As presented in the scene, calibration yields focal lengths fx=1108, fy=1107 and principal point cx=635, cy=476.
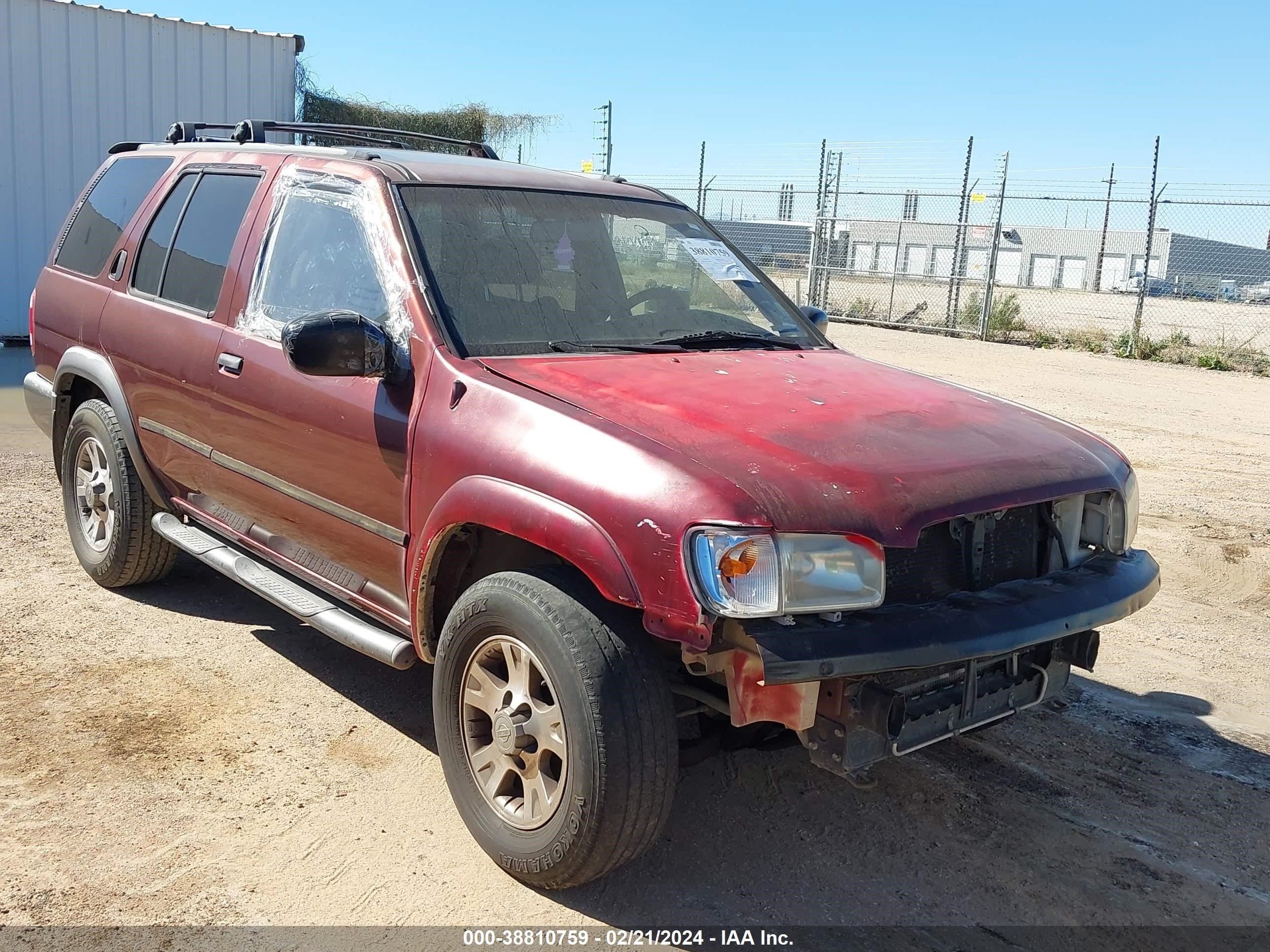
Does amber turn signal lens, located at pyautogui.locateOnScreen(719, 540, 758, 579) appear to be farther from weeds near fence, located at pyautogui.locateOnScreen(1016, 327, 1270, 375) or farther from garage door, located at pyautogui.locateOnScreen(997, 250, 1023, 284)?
garage door, located at pyautogui.locateOnScreen(997, 250, 1023, 284)

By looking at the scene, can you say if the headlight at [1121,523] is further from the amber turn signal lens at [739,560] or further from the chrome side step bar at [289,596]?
the chrome side step bar at [289,596]

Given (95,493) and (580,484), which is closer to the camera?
(580,484)

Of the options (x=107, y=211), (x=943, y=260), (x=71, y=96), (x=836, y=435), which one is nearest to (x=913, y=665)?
(x=836, y=435)

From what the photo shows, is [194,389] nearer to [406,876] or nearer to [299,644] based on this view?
[299,644]

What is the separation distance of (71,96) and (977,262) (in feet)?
49.6

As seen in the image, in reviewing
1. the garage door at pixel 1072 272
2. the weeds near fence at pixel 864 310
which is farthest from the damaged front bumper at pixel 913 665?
the garage door at pixel 1072 272

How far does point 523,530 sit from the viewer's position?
2.89 meters

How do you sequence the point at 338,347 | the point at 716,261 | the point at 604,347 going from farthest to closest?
1. the point at 716,261
2. the point at 604,347
3. the point at 338,347

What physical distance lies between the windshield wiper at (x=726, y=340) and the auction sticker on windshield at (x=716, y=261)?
348 millimetres

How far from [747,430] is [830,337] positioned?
15.1 meters

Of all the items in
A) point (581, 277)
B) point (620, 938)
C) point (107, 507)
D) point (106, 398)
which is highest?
point (581, 277)

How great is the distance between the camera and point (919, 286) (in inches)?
912

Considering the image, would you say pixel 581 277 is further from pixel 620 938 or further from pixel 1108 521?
pixel 620 938

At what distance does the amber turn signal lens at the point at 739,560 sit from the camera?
2572 mm
